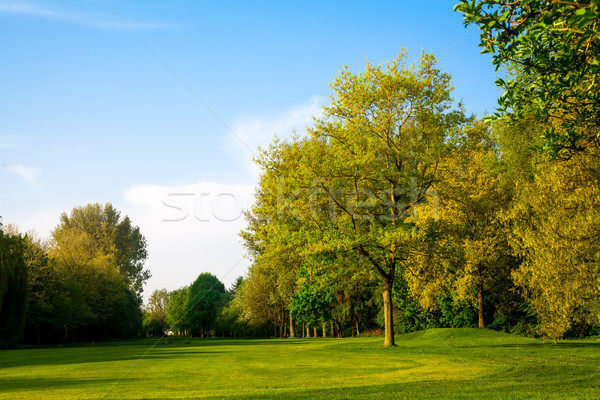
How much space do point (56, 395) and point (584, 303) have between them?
21.7 m

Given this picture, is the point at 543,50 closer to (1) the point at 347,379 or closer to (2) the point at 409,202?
(1) the point at 347,379

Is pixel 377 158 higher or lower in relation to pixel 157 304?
higher

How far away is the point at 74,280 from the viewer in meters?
53.3

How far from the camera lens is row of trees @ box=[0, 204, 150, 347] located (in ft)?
121

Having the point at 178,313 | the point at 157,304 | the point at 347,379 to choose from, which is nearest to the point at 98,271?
the point at 178,313

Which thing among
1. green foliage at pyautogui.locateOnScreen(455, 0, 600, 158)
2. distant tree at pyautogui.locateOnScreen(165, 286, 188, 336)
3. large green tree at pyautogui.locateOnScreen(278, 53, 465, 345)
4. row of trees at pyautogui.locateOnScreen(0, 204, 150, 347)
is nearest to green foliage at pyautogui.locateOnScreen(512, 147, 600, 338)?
large green tree at pyautogui.locateOnScreen(278, 53, 465, 345)

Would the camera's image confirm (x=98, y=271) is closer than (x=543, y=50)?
No

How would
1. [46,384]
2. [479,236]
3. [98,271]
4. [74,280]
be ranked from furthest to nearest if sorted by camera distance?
[98,271], [74,280], [479,236], [46,384]

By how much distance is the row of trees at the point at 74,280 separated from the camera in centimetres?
3694

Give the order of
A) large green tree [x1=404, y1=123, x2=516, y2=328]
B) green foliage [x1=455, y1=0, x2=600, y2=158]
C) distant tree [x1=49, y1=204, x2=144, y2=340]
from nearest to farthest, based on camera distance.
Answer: green foliage [x1=455, y1=0, x2=600, y2=158] < large green tree [x1=404, y1=123, x2=516, y2=328] < distant tree [x1=49, y1=204, x2=144, y2=340]

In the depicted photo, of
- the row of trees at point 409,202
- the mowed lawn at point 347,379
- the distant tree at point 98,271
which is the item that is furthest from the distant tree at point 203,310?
the mowed lawn at point 347,379

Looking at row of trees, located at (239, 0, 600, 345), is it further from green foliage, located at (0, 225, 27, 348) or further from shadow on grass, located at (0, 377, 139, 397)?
green foliage, located at (0, 225, 27, 348)

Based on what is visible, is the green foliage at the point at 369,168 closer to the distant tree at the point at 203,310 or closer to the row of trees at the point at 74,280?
the row of trees at the point at 74,280

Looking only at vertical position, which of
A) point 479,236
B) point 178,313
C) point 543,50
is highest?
point 543,50
